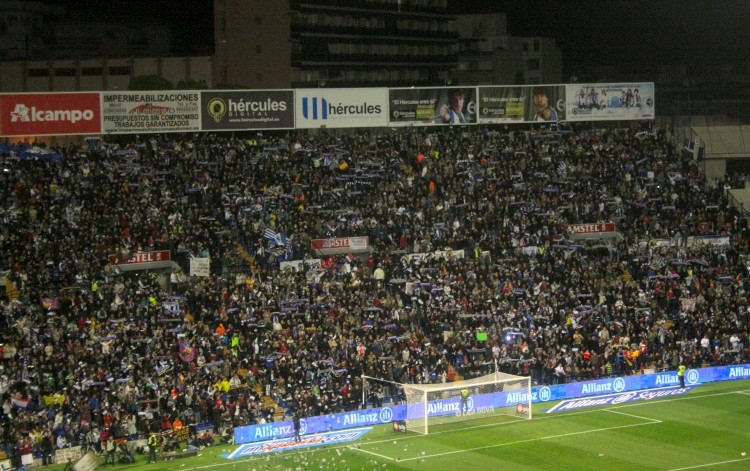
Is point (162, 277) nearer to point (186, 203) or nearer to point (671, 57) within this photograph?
point (186, 203)

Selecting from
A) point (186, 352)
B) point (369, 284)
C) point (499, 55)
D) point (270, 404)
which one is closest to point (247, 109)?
point (369, 284)

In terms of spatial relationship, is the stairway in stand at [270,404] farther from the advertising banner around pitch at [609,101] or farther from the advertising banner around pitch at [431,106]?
the advertising banner around pitch at [609,101]

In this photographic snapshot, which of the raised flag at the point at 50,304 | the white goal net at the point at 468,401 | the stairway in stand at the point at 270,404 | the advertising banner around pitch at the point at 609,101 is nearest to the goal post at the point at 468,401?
the white goal net at the point at 468,401

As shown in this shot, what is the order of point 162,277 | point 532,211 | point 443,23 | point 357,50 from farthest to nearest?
1. point 443,23
2. point 357,50
3. point 532,211
4. point 162,277

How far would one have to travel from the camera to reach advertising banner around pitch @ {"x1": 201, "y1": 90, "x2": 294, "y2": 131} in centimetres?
5009

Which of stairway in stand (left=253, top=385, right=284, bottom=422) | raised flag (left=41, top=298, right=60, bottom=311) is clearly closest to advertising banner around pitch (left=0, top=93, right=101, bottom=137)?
raised flag (left=41, top=298, right=60, bottom=311)

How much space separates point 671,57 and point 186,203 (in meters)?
73.8

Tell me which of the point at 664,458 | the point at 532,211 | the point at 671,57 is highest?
the point at 671,57

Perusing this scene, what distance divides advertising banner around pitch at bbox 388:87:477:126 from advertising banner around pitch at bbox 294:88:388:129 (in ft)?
2.32

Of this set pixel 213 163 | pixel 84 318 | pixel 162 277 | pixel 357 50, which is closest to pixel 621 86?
pixel 213 163

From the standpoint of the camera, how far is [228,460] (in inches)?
1257

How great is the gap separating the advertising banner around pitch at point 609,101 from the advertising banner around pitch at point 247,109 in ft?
53.4

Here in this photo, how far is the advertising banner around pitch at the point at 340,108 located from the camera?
51.6m

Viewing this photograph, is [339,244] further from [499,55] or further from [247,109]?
[499,55]
